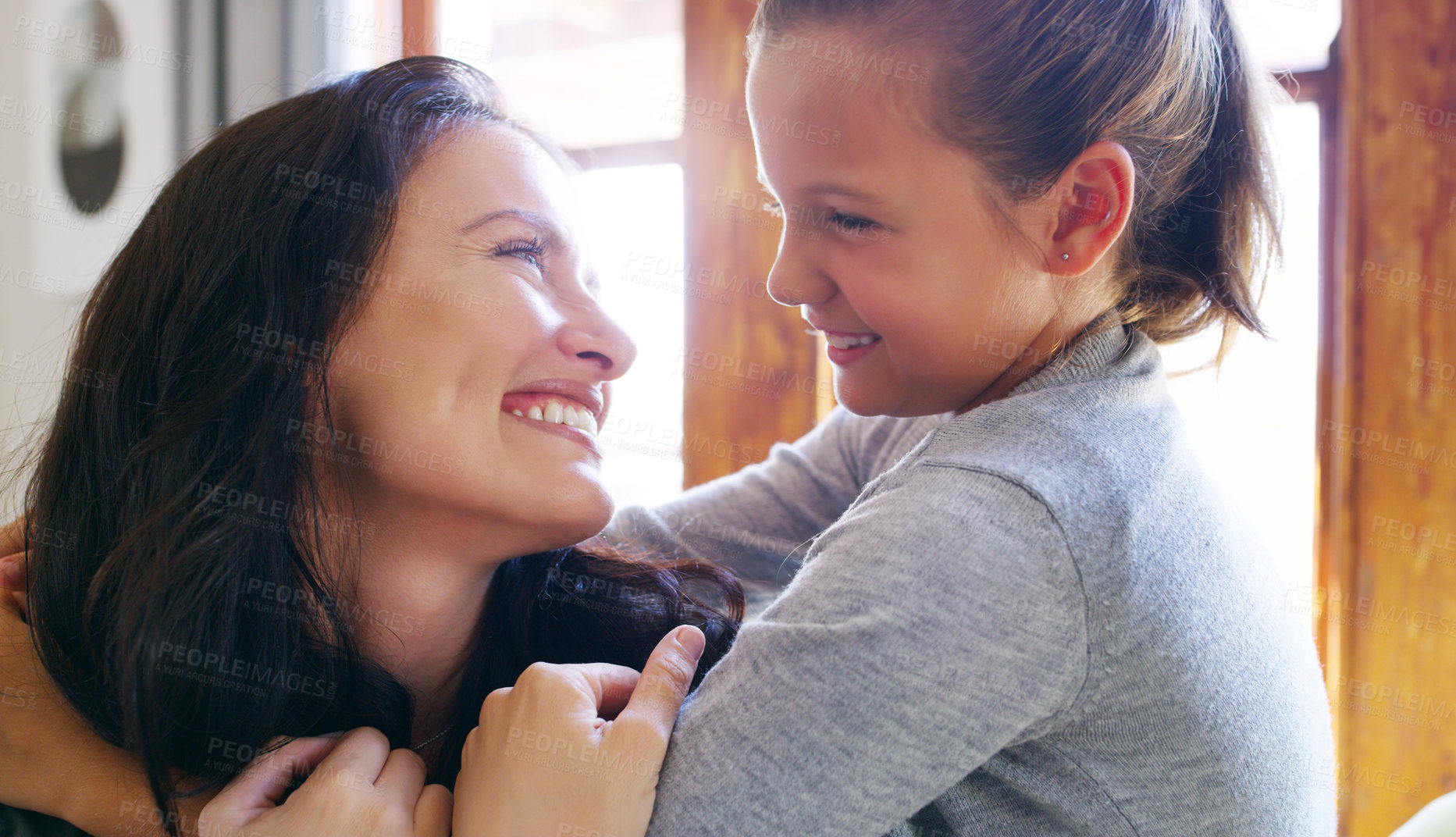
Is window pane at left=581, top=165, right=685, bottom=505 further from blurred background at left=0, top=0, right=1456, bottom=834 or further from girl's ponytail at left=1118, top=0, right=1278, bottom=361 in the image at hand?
girl's ponytail at left=1118, top=0, right=1278, bottom=361

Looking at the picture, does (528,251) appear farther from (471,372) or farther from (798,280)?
(798,280)

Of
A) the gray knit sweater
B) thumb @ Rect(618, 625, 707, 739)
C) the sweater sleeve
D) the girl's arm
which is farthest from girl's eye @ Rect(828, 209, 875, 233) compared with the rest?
the girl's arm

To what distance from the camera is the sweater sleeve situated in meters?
0.75

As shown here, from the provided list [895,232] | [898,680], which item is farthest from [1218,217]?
[898,680]

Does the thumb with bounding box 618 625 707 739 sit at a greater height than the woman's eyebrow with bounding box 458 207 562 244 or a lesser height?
lesser

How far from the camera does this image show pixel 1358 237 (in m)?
1.82

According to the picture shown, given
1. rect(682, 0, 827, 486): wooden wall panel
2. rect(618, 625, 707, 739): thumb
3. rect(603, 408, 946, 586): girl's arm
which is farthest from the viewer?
rect(682, 0, 827, 486): wooden wall panel

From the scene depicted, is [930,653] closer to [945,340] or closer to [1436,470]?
[945,340]

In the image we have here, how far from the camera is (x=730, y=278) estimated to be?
7.56ft

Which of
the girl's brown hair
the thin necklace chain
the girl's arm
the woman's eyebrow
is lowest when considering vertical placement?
the thin necklace chain

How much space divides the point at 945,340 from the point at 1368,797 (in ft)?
5.33

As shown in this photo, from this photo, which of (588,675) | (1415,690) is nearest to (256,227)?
(588,675)

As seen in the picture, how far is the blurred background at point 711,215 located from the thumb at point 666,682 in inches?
23.0

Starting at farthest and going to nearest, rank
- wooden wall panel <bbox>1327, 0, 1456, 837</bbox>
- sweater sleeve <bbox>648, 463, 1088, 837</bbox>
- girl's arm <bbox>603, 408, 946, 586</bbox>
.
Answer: wooden wall panel <bbox>1327, 0, 1456, 837</bbox>
girl's arm <bbox>603, 408, 946, 586</bbox>
sweater sleeve <bbox>648, 463, 1088, 837</bbox>
